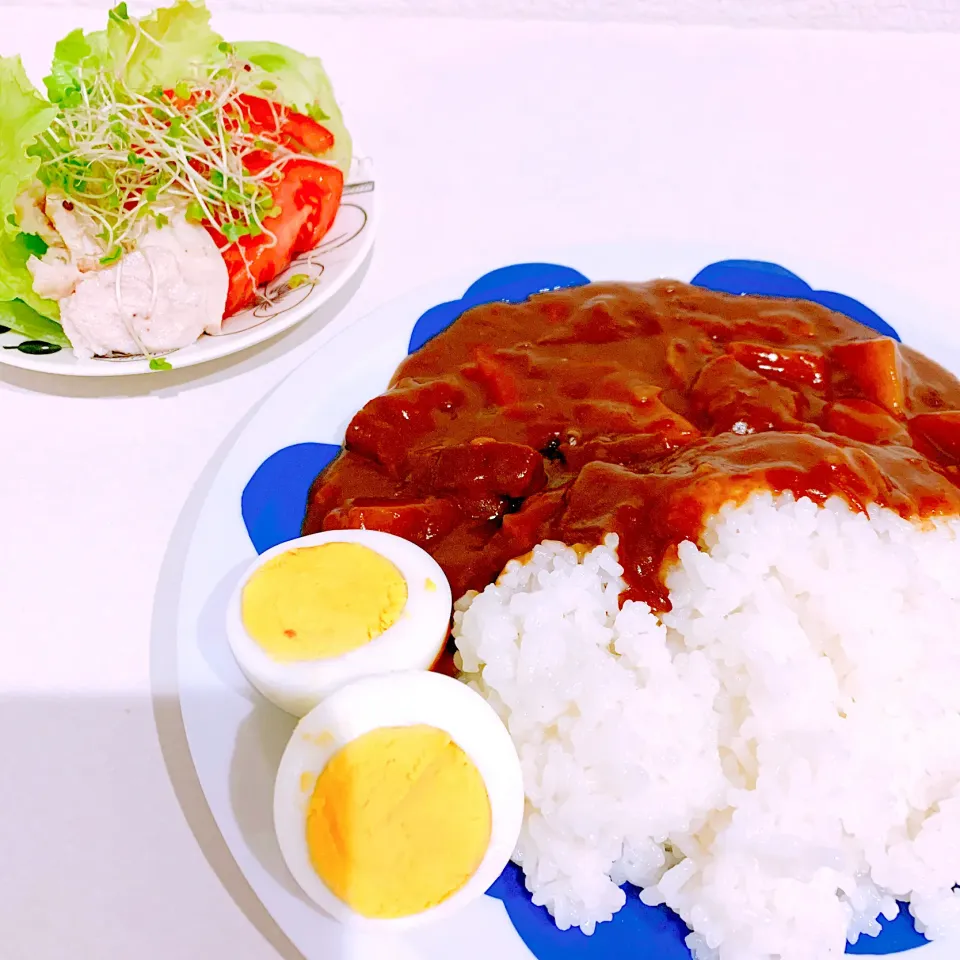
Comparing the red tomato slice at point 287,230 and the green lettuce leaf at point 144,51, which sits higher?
the green lettuce leaf at point 144,51

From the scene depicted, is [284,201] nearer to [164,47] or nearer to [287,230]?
[287,230]

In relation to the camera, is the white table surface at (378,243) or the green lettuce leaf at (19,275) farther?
the green lettuce leaf at (19,275)

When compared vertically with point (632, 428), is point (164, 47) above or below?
above

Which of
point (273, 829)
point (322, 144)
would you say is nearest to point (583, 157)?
point (322, 144)

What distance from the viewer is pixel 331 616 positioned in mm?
1489

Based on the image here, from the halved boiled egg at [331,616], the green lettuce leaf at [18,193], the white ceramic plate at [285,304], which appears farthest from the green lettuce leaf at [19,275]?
the halved boiled egg at [331,616]

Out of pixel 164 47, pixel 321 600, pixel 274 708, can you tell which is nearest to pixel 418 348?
pixel 321 600

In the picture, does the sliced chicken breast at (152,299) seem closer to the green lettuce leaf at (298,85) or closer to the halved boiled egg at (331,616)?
the green lettuce leaf at (298,85)

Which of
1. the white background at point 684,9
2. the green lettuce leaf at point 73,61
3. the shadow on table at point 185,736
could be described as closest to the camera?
the shadow on table at point 185,736

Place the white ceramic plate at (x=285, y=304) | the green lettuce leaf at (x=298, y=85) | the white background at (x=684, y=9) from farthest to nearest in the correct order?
the white background at (x=684, y=9) < the green lettuce leaf at (x=298, y=85) < the white ceramic plate at (x=285, y=304)

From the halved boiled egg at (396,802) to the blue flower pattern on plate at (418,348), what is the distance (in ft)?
0.46

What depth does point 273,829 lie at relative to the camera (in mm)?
1401

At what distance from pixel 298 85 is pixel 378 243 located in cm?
59

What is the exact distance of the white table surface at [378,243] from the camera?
1543mm
